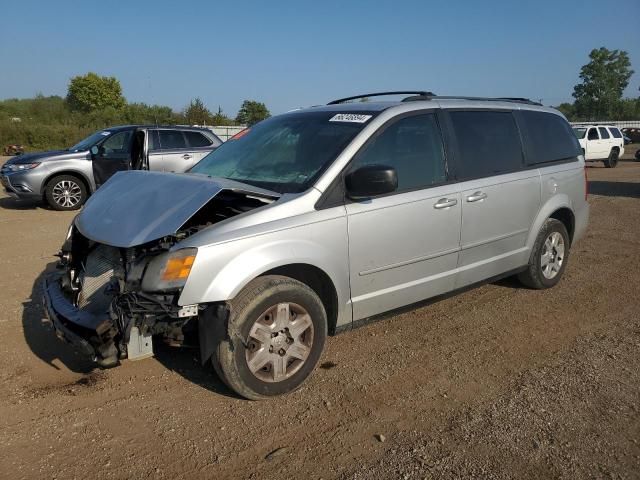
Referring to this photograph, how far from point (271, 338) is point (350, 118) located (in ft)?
5.67

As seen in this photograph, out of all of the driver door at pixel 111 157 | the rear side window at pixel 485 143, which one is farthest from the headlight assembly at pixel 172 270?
the driver door at pixel 111 157

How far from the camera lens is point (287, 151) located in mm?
3910

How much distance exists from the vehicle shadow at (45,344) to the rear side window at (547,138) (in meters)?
4.21

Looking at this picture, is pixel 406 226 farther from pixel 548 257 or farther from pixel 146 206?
pixel 548 257

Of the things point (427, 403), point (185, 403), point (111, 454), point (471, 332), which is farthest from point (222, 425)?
point (471, 332)

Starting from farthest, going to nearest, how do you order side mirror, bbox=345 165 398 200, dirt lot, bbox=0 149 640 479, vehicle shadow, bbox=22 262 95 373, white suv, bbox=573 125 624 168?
white suv, bbox=573 125 624 168, vehicle shadow, bbox=22 262 95 373, side mirror, bbox=345 165 398 200, dirt lot, bbox=0 149 640 479

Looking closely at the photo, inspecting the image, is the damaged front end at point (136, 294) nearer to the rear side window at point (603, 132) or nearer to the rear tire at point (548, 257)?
the rear tire at point (548, 257)

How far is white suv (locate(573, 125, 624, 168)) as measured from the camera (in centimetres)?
2250

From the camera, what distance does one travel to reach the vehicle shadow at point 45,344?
3688mm

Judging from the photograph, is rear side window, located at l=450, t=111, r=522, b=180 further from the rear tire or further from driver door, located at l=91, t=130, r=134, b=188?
driver door, located at l=91, t=130, r=134, b=188

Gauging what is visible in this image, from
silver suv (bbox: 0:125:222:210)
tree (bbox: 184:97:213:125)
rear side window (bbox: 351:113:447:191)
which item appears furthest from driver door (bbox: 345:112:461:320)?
tree (bbox: 184:97:213:125)

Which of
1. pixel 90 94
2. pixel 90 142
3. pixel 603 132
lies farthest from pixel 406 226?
pixel 90 94

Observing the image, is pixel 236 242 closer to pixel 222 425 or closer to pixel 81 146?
pixel 222 425

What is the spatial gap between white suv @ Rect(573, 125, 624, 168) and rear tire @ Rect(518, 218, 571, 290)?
1930 centimetres
